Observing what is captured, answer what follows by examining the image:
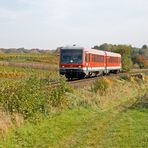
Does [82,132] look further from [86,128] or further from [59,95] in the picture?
[59,95]

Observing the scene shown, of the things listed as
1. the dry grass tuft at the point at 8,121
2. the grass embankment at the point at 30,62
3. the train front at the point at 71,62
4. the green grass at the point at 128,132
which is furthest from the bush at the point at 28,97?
the grass embankment at the point at 30,62

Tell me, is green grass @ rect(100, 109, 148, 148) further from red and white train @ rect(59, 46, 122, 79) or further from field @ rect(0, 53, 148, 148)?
red and white train @ rect(59, 46, 122, 79)

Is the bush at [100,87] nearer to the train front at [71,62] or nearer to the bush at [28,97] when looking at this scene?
the bush at [28,97]

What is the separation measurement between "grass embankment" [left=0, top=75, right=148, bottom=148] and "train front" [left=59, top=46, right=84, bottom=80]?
1427 centimetres

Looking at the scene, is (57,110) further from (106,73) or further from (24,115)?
(106,73)

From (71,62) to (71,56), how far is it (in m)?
0.63

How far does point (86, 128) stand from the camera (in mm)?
16156

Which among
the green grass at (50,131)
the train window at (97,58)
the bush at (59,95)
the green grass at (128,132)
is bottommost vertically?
the green grass at (128,132)

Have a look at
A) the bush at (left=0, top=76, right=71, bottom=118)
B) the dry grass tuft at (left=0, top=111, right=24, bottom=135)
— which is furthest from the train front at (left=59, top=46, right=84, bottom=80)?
the dry grass tuft at (left=0, top=111, right=24, bottom=135)

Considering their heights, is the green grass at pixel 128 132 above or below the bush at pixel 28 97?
below

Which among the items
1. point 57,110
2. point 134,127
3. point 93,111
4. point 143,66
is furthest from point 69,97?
point 143,66

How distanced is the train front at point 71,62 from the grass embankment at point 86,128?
1427cm

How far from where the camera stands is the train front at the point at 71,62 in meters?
38.2

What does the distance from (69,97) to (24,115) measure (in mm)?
6006
